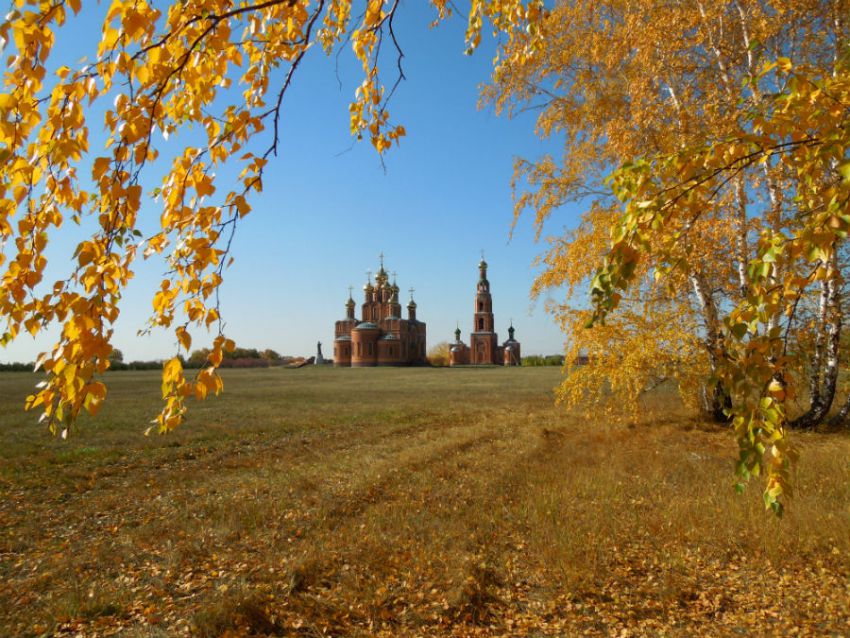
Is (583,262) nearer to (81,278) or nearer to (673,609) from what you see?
(673,609)

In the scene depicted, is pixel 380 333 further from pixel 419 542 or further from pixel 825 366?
pixel 419 542

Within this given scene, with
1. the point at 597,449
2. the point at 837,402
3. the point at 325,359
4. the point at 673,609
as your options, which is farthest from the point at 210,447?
the point at 325,359

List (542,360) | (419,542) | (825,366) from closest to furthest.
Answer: (419,542)
(825,366)
(542,360)

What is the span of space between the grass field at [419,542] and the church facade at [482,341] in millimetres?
68109

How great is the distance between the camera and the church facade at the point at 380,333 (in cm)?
7112

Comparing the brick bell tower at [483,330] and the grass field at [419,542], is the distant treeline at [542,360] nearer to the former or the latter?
the brick bell tower at [483,330]

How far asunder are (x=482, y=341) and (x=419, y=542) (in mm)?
74324

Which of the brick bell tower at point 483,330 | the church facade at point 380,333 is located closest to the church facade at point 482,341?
the brick bell tower at point 483,330

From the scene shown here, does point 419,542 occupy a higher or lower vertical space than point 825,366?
lower

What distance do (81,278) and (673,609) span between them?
4650mm

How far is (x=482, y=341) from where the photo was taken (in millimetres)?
Result: 78750

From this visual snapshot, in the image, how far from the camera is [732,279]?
1073 centimetres

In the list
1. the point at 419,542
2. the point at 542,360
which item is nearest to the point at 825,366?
the point at 419,542

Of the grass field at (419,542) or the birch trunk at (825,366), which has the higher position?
the birch trunk at (825,366)
